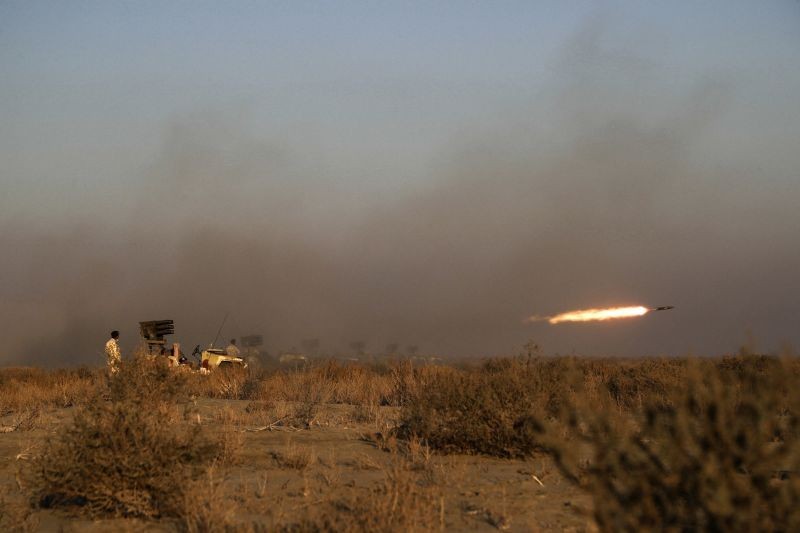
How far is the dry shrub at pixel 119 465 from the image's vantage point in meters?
7.39

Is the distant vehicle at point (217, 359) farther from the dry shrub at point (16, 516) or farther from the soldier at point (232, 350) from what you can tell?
the dry shrub at point (16, 516)

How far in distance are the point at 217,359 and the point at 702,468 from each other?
23.7 metres

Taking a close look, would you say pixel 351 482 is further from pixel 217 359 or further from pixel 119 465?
pixel 217 359

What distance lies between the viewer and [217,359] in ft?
87.5

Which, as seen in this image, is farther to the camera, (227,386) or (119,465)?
(227,386)

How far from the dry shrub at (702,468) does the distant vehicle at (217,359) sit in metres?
21.9


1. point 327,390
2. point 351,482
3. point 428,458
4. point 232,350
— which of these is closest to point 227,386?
point 327,390

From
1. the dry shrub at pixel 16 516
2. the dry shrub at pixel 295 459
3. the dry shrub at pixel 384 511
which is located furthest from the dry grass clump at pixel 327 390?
the dry shrub at pixel 384 511

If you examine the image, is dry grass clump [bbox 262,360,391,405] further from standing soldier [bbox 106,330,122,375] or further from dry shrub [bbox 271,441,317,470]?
dry shrub [bbox 271,441,317,470]

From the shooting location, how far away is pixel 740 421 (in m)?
4.63

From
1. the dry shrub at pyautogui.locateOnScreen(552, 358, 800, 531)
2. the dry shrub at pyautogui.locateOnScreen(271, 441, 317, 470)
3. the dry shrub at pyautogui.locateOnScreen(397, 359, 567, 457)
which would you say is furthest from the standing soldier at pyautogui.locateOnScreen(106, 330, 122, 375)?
the dry shrub at pyautogui.locateOnScreen(552, 358, 800, 531)

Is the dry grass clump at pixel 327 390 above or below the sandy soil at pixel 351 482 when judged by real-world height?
above

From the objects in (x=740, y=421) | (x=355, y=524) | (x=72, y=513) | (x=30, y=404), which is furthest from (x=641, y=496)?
(x=30, y=404)

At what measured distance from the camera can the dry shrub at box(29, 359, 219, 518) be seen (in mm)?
7391
